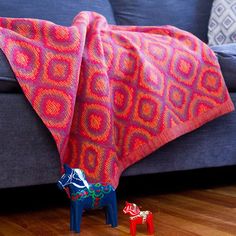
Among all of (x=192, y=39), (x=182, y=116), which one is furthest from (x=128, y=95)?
(x=192, y=39)

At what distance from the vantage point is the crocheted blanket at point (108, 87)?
4.49ft

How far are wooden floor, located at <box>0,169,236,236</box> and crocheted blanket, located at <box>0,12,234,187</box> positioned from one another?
6.3 inches

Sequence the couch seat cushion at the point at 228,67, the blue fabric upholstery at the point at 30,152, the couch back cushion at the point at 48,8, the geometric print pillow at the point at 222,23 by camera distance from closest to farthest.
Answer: the blue fabric upholstery at the point at 30,152
the couch seat cushion at the point at 228,67
the couch back cushion at the point at 48,8
the geometric print pillow at the point at 222,23

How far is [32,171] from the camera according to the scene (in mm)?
1390

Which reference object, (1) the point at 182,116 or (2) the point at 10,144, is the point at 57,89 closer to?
(2) the point at 10,144

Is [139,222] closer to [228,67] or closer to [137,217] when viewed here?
[137,217]

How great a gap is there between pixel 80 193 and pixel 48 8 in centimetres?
107

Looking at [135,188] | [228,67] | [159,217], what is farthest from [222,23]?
[159,217]

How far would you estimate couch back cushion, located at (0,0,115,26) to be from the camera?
2025 mm

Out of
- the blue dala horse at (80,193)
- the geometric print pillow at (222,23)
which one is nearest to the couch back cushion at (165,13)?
the geometric print pillow at (222,23)

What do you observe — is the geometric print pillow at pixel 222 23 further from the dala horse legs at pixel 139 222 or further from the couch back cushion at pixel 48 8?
the dala horse legs at pixel 139 222

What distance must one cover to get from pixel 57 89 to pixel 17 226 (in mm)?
372

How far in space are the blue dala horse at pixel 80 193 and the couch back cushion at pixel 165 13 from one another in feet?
4.06

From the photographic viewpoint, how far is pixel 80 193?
1.25 m
